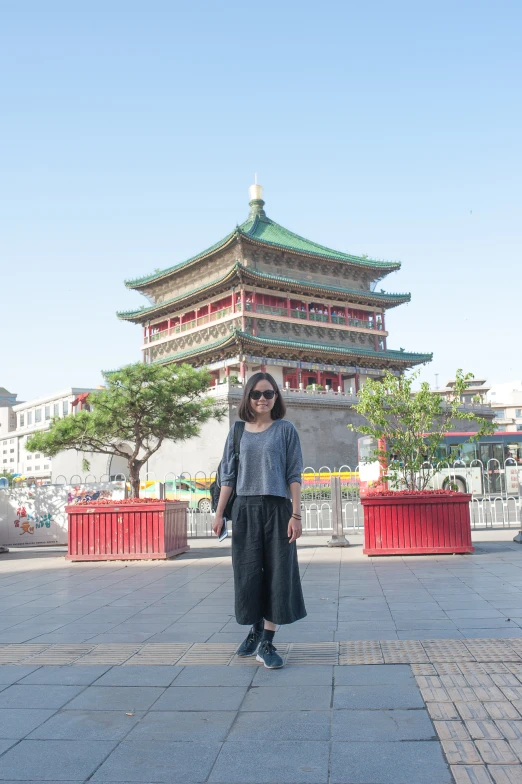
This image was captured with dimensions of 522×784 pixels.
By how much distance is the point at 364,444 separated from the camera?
25297 millimetres

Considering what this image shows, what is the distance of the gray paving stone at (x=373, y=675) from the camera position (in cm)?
357

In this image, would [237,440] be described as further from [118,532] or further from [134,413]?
[134,413]

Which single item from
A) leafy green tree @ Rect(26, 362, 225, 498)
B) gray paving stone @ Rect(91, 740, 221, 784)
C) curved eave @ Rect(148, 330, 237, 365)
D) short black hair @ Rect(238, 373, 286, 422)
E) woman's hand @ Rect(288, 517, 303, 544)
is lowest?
gray paving stone @ Rect(91, 740, 221, 784)

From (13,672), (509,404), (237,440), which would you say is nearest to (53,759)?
(13,672)

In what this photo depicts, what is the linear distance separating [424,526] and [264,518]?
568 centimetres

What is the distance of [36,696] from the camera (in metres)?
3.52

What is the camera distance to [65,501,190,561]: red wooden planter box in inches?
391

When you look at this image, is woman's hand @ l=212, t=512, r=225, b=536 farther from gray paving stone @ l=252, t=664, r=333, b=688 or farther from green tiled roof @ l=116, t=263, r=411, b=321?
green tiled roof @ l=116, t=263, r=411, b=321

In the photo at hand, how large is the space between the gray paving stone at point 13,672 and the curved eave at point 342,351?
29.7 m

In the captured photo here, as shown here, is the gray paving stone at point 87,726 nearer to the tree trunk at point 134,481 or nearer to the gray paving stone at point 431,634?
the gray paving stone at point 431,634

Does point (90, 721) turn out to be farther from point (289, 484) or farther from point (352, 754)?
point (289, 484)

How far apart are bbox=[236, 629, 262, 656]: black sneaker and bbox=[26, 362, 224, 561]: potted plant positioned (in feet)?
18.9

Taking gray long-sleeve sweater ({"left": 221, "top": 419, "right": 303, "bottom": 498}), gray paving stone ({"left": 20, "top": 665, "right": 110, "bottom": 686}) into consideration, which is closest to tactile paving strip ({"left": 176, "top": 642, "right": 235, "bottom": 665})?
gray paving stone ({"left": 20, "top": 665, "right": 110, "bottom": 686})

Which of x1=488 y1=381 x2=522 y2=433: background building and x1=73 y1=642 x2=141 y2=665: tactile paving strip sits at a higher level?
x1=488 y1=381 x2=522 y2=433: background building
